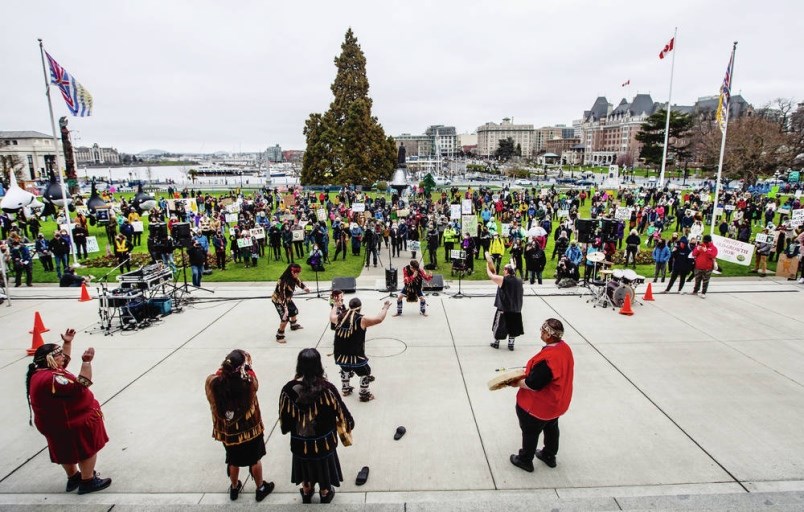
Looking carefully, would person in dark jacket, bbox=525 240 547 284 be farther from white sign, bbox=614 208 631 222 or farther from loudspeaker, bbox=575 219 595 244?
white sign, bbox=614 208 631 222

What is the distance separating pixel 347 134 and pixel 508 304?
46696 mm

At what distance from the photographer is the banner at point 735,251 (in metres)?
15.3

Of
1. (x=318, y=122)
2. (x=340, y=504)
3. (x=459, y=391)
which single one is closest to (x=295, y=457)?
(x=340, y=504)

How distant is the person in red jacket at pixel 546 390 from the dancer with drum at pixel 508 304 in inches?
124

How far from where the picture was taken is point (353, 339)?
20.1 feet

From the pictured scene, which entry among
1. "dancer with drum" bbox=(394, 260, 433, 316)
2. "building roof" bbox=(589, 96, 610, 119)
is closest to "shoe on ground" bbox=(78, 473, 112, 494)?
"dancer with drum" bbox=(394, 260, 433, 316)

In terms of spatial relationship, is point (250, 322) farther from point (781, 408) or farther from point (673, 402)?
point (781, 408)

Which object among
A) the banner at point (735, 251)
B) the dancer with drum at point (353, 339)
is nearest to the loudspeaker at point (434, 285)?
the dancer with drum at point (353, 339)

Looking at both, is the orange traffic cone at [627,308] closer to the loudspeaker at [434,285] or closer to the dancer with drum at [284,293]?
the loudspeaker at [434,285]

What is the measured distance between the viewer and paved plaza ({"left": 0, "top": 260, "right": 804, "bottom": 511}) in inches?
183

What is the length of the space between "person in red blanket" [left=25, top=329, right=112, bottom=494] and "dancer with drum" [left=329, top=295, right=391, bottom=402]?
2.83 metres

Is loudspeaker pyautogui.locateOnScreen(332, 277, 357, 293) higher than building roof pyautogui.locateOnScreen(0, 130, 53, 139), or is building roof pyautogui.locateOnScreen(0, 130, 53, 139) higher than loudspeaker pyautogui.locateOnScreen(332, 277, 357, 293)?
building roof pyautogui.locateOnScreen(0, 130, 53, 139)

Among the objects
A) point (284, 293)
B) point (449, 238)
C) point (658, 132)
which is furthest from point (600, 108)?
point (284, 293)

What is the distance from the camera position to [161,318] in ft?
34.6
